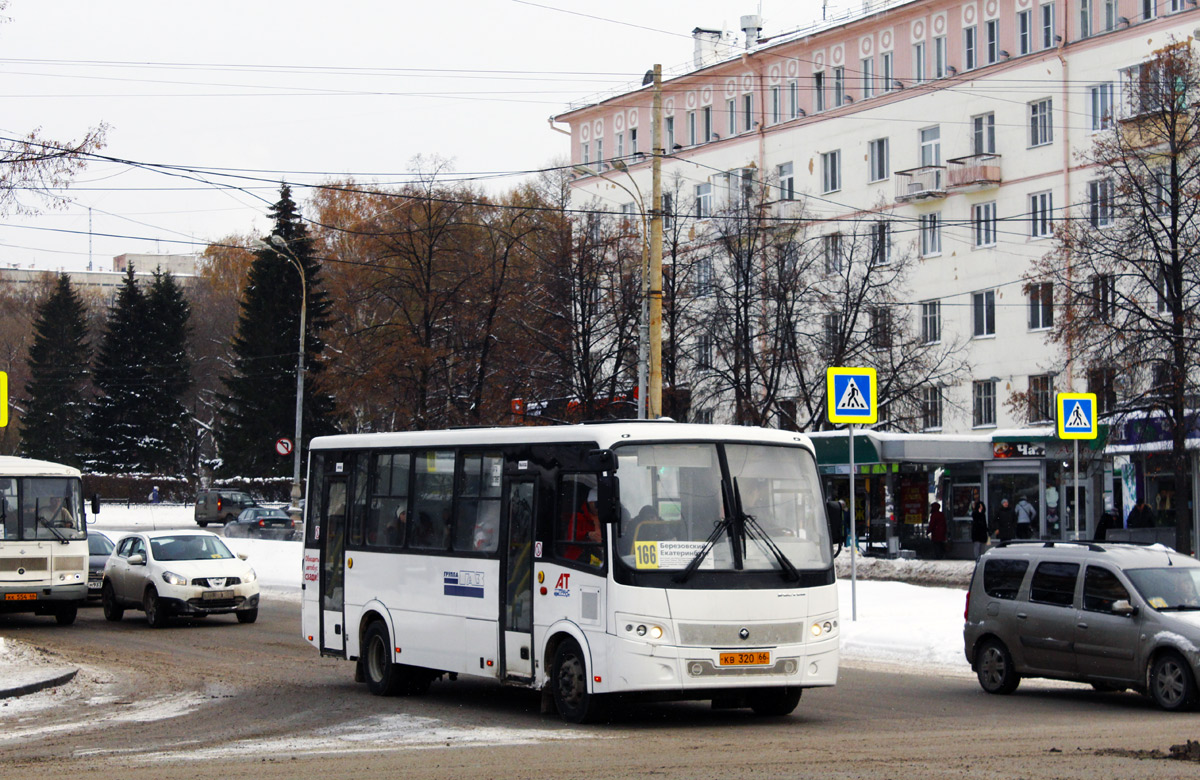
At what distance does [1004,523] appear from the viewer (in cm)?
3534

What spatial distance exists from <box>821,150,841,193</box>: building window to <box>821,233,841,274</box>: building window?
337cm

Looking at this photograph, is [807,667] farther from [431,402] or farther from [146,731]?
[431,402]

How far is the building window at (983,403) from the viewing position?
57.0 meters

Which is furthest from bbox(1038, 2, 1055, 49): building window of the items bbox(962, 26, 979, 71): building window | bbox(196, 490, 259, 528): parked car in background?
bbox(196, 490, 259, 528): parked car in background

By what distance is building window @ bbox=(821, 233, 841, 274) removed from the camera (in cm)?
5341

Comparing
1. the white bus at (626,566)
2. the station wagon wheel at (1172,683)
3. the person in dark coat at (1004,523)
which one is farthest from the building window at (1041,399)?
the white bus at (626,566)

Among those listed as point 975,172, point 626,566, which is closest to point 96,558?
point 626,566

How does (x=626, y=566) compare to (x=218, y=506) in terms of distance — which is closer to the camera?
(x=626, y=566)

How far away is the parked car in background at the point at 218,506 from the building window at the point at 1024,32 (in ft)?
118

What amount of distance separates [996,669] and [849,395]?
6476 mm

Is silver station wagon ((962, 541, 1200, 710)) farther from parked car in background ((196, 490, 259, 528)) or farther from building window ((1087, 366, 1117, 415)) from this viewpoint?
parked car in background ((196, 490, 259, 528))

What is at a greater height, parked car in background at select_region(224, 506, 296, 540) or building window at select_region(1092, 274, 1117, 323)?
building window at select_region(1092, 274, 1117, 323)

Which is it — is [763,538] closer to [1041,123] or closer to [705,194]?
[1041,123]

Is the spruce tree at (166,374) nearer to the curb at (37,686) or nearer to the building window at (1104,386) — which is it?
the building window at (1104,386)
